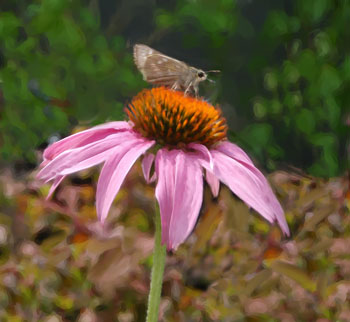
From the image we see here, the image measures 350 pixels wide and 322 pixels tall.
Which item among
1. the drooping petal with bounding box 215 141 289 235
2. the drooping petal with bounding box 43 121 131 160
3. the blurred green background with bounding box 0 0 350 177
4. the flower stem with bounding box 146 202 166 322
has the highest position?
the drooping petal with bounding box 43 121 131 160

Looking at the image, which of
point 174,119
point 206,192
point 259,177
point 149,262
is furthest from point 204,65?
point 259,177

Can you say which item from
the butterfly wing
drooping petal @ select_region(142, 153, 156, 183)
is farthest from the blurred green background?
drooping petal @ select_region(142, 153, 156, 183)

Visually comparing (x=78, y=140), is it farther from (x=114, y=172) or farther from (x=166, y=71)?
(x=166, y=71)

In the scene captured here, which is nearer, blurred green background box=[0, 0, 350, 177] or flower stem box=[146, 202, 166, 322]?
flower stem box=[146, 202, 166, 322]

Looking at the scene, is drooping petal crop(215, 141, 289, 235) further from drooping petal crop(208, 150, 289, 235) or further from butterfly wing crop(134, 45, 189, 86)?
butterfly wing crop(134, 45, 189, 86)

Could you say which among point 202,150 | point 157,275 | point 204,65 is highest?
point 202,150

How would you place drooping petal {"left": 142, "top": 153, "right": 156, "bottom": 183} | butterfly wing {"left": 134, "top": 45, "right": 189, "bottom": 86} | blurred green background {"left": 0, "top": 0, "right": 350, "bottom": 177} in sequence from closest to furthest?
drooping petal {"left": 142, "top": 153, "right": 156, "bottom": 183} → butterfly wing {"left": 134, "top": 45, "right": 189, "bottom": 86} → blurred green background {"left": 0, "top": 0, "right": 350, "bottom": 177}

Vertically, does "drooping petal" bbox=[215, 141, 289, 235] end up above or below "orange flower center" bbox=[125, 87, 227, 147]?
below
